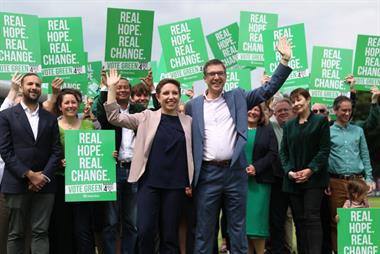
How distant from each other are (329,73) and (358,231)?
318 centimetres

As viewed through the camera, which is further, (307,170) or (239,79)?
(239,79)

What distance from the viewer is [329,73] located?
32.2 ft

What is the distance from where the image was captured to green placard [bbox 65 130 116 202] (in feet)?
24.5

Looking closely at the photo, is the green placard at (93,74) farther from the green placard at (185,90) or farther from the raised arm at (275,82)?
the raised arm at (275,82)

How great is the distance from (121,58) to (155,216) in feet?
10.2

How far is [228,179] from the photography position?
6.79 m

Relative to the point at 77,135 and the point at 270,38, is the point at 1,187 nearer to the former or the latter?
the point at 77,135

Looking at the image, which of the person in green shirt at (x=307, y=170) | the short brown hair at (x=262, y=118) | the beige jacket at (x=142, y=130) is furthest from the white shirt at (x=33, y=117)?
the person in green shirt at (x=307, y=170)

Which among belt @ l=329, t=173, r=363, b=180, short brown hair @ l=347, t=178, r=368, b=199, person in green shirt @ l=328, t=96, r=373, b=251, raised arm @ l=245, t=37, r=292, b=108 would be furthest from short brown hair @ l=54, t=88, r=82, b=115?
short brown hair @ l=347, t=178, r=368, b=199

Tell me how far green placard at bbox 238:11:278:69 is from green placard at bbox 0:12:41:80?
3.70 metres

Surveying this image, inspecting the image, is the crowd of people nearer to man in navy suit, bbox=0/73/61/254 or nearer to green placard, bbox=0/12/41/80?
man in navy suit, bbox=0/73/61/254

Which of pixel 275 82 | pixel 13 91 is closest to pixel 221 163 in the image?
pixel 275 82

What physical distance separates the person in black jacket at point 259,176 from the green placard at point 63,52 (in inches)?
101

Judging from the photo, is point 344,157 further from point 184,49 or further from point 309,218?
point 184,49
